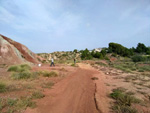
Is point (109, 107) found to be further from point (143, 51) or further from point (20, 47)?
point (143, 51)

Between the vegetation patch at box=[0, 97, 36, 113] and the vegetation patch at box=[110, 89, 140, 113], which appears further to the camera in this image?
the vegetation patch at box=[110, 89, 140, 113]

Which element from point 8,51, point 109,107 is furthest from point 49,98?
point 8,51

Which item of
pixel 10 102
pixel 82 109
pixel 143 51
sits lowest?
pixel 82 109

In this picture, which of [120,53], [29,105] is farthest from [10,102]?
[120,53]

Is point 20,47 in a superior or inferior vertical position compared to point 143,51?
inferior

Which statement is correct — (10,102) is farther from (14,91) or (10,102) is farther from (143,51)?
(143,51)

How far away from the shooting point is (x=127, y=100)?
4191mm

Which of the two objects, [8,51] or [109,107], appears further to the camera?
[8,51]

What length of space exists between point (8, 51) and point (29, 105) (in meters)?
16.4

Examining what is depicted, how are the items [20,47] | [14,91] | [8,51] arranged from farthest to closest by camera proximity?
[20,47], [8,51], [14,91]

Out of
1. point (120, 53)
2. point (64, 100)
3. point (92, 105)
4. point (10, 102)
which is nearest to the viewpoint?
point (10, 102)

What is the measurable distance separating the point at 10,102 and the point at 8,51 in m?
16.0

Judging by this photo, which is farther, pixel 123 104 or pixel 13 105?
pixel 123 104

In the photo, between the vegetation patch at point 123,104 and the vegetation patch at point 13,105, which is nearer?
the vegetation patch at point 13,105
